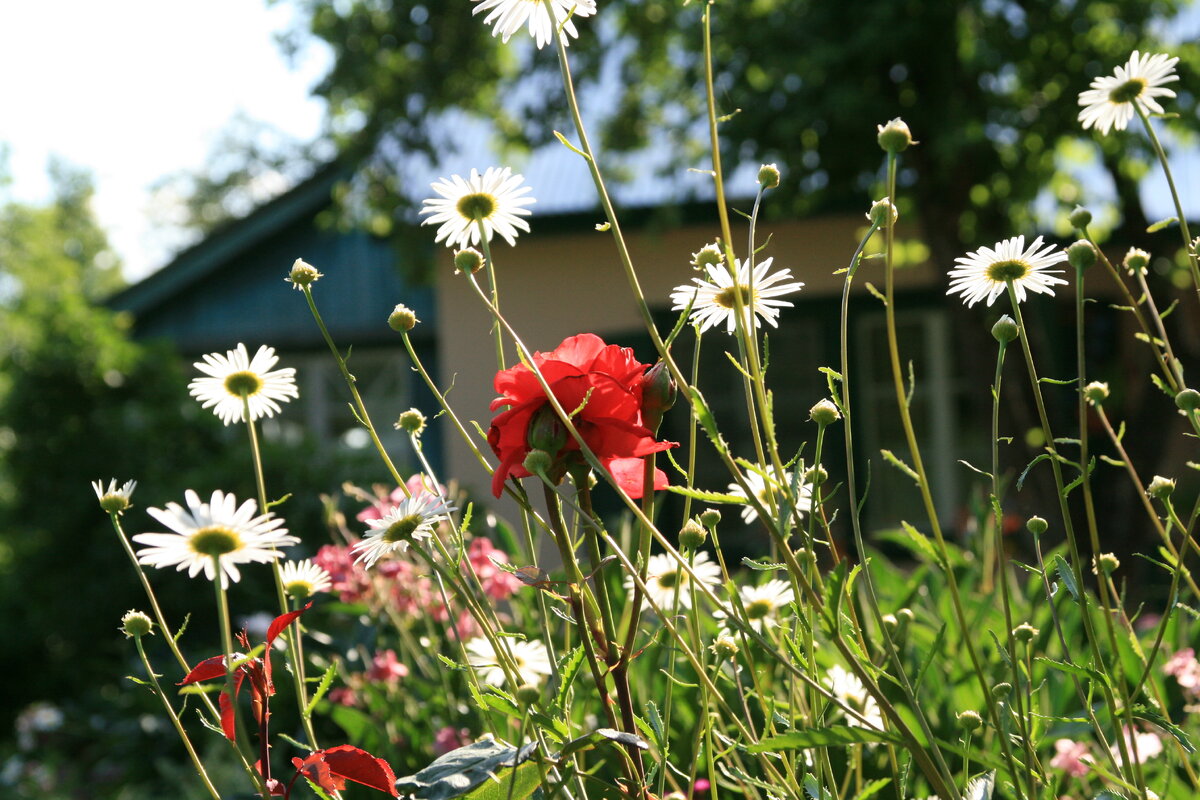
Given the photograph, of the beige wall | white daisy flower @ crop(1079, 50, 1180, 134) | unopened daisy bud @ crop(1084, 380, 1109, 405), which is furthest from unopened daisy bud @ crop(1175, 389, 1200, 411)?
the beige wall

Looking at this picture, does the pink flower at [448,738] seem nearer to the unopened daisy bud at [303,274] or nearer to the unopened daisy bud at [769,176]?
the unopened daisy bud at [303,274]

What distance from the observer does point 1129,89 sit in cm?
96

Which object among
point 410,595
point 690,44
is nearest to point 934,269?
point 690,44

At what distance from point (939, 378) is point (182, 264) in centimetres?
673

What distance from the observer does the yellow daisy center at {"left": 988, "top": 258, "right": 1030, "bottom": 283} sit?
864 mm

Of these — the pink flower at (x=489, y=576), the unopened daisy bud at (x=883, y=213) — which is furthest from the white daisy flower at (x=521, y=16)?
the pink flower at (x=489, y=576)

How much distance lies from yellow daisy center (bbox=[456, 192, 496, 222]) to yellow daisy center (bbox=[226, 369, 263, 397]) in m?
0.22

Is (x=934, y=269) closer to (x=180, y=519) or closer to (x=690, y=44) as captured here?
(x=690, y=44)

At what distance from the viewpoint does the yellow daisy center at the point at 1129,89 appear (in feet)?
3.15

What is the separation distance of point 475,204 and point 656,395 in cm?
23

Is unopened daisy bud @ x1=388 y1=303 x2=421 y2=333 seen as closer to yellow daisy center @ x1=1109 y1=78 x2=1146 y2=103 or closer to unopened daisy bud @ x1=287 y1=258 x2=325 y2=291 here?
unopened daisy bud @ x1=287 y1=258 x2=325 y2=291

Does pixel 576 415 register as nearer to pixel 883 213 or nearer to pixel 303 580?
pixel 883 213

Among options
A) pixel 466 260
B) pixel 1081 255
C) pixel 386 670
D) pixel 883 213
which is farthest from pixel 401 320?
pixel 386 670

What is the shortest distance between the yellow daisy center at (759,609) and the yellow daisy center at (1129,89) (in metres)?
0.56
